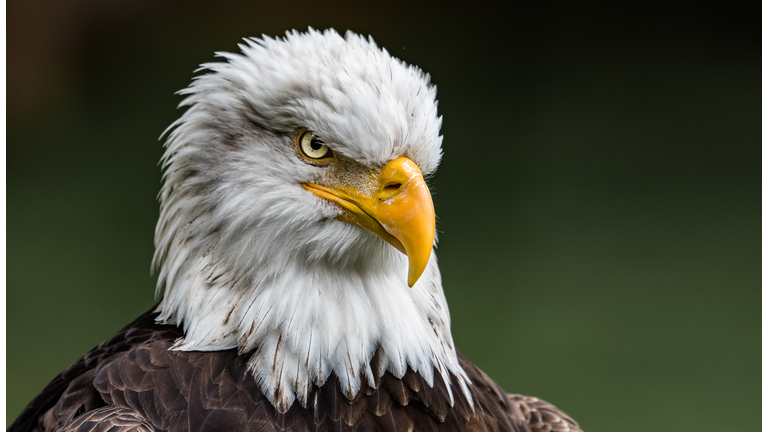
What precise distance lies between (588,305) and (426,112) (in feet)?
12.4

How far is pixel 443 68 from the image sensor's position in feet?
18.9

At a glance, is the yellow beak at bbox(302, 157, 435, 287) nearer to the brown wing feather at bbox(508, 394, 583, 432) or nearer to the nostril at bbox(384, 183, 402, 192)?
the nostril at bbox(384, 183, 402, 192)

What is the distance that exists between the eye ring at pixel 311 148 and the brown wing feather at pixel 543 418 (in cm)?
92

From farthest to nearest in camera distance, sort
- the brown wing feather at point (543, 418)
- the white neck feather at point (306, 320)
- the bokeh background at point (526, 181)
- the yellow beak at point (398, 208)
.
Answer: the bokeh background at point (526, 181) → the brown wing feather at point (543, 418) → the white neck feather at point (306, 320) → the yellow beak at point (398, 208)

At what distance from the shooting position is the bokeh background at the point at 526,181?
4355mm

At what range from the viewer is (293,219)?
1317mm

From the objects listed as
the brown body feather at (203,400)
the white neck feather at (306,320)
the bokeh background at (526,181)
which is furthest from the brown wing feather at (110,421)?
the bokeh background at (526,181)

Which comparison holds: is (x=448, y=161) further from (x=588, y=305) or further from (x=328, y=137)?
(x=328, y=137)

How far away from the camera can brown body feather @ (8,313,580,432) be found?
130 centimetres

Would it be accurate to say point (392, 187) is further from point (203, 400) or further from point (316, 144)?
point (203, 400)

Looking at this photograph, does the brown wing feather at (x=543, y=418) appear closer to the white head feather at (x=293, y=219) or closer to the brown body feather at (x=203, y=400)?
the brown body feather at (x=203, y=400)

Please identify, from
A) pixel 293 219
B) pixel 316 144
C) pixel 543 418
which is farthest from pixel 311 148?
pixel 543 418

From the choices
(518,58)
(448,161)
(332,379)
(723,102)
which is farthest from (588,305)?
(332,379)

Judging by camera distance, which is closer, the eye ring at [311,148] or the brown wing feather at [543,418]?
the eye ring at [311,148]
